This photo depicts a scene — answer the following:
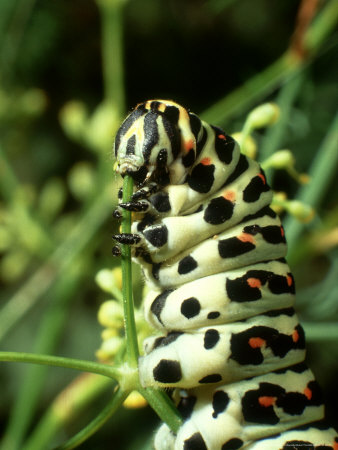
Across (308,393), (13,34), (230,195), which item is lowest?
(308,393)

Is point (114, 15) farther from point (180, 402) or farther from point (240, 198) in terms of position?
point (180, 402)

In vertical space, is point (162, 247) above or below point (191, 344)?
above

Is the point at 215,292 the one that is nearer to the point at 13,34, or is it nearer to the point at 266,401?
the point at 266,401

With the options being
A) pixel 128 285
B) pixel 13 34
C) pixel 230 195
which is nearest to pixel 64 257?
pixel 13 34

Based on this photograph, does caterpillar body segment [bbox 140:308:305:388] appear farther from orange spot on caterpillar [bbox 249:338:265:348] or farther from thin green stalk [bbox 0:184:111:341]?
thin green stalk [bbox 0:184:111:341]

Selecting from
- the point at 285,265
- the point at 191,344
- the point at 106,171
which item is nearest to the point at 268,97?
the point at 106,171

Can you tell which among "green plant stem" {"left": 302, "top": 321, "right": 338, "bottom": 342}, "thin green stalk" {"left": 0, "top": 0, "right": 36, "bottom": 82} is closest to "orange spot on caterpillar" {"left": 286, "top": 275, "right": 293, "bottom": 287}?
"green plant stem" {"left": 302, "top": 321, "right": 338, "bottom": 342}
